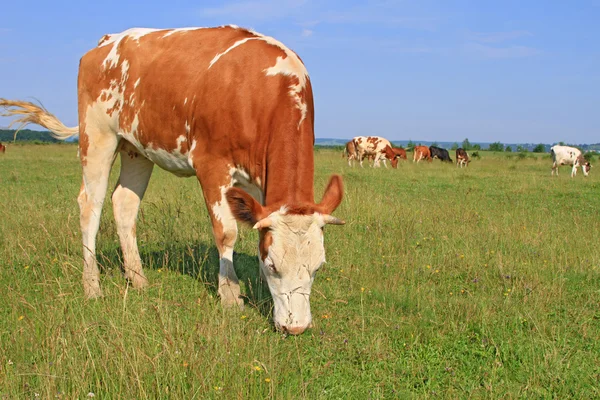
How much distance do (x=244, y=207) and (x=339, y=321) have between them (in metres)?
1.34

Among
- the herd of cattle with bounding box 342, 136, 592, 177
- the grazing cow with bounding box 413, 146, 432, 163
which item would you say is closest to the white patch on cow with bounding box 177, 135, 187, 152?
the herd of cattle with bounding box 342, 136, 592, 177

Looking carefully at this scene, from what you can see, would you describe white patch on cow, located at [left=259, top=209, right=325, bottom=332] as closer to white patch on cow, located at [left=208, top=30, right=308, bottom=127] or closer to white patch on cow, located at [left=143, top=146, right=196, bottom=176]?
white patch on cow, located at [left=208, top=30, right=308, bottom=127]

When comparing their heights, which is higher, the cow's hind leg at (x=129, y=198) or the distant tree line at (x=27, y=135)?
the distant tree line at (x=27, y=135)

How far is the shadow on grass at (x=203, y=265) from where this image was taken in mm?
5523

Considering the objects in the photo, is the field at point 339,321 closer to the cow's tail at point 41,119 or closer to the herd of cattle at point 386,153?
the cow's tail at point 41,119

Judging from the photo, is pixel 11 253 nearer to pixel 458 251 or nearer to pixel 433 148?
pixel 458 251

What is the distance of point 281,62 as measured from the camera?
17.3 feet

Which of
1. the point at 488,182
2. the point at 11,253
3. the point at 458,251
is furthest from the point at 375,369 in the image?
the point at 488,182

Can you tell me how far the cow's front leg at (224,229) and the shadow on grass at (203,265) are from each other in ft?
0.61

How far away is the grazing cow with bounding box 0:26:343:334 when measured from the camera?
14.0 ft

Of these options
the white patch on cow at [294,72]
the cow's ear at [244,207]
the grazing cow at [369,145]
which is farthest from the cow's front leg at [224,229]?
the grazing cow at [369,145]

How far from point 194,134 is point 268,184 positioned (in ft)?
4.01

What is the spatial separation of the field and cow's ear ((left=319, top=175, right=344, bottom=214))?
783 millimetres

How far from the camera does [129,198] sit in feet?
21.9
